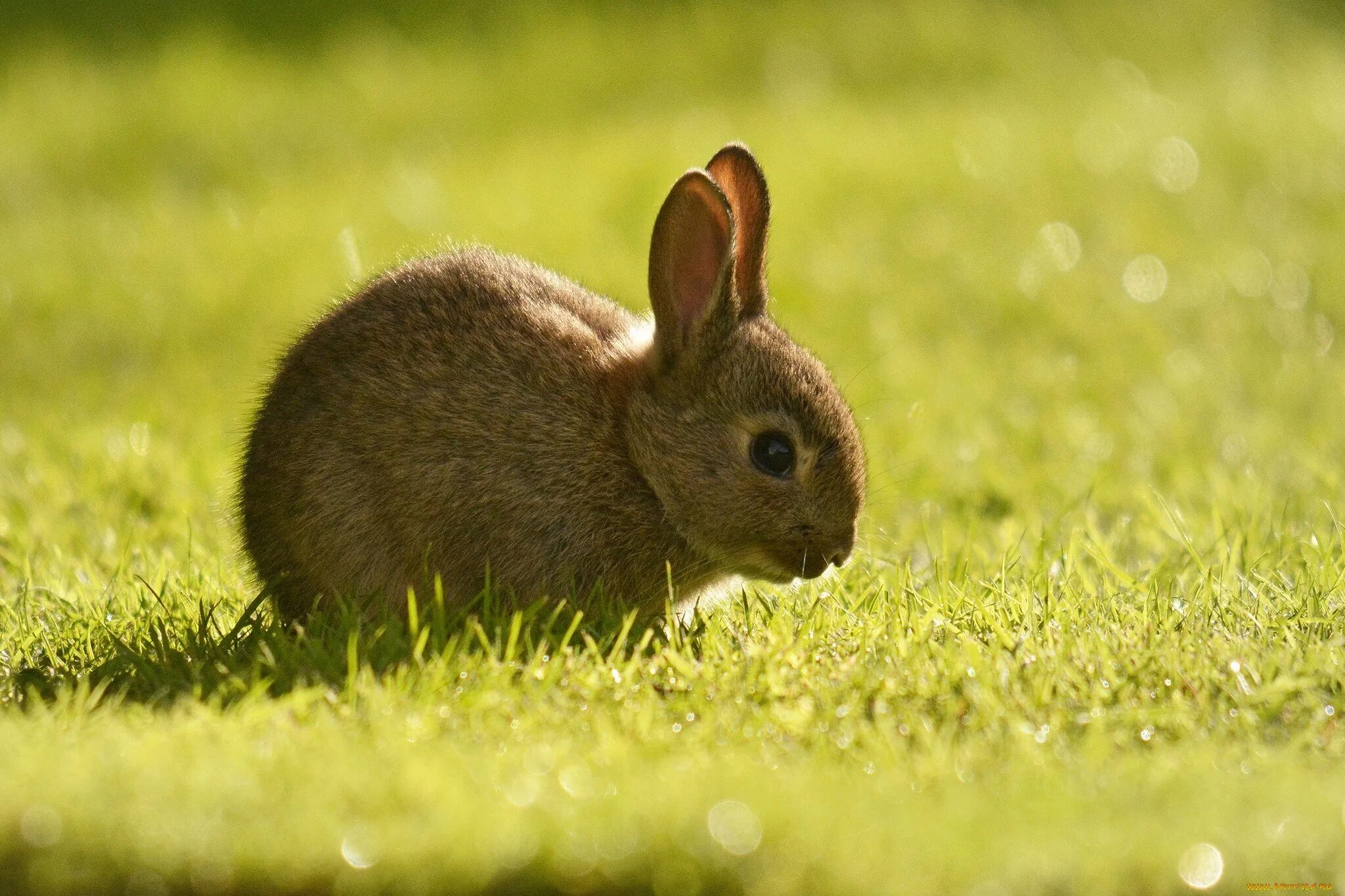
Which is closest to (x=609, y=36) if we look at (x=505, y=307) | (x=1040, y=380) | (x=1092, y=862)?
(x=1040, y=380)

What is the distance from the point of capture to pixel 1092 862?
3025 mm

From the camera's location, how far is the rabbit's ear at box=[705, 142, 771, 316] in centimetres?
493

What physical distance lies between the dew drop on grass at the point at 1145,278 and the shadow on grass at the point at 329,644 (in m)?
5.64

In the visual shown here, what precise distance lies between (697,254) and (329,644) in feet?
5.28

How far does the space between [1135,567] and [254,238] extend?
6861 mm

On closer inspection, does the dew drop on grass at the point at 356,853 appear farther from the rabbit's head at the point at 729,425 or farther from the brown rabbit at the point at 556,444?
the rabbit's head at the point at 729,425

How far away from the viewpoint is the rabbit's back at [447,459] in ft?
15.1

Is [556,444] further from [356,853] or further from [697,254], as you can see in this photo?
[356,853]

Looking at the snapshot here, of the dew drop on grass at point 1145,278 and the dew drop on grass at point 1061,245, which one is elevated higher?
the dew drop on grass at point 1061,245

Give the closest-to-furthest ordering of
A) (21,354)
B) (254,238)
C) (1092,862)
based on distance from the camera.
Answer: (1092,862), (21,354), (254,238)

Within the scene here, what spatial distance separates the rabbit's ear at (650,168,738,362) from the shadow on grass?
869 mm

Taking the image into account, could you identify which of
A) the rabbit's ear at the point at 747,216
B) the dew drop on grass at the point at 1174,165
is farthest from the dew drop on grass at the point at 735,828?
the dew drop on grass at the point at 1174,165

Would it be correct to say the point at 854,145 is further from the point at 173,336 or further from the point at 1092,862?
the point at 1092,862

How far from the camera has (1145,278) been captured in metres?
9.62
